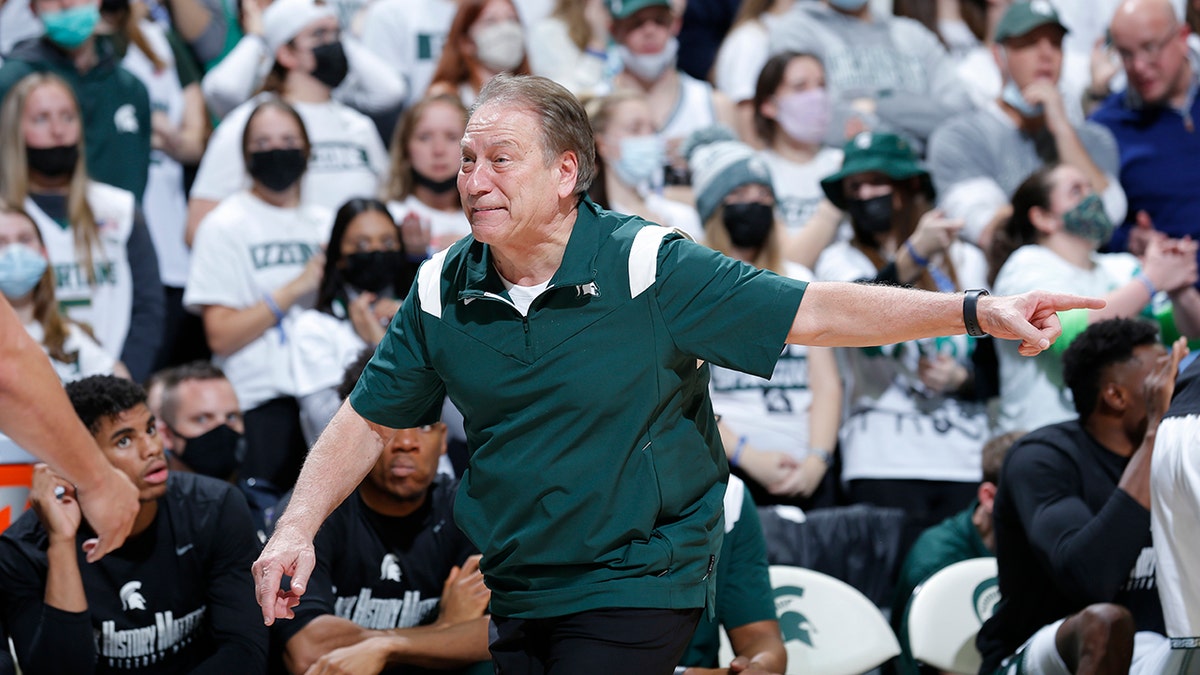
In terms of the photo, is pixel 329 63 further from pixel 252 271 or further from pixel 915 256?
pixel 915 256

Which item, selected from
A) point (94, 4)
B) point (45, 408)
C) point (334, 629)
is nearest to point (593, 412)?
point (45, 408)

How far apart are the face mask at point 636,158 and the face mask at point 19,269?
2451 mm

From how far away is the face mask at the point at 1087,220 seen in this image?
608 cm

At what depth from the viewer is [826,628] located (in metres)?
4.68

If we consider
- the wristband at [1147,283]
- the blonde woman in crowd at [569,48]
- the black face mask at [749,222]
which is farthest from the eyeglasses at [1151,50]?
the blonde woman in crowd at [569,48]

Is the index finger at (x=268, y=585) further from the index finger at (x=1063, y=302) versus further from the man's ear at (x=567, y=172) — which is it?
the index finger at (x=1063, y=302)

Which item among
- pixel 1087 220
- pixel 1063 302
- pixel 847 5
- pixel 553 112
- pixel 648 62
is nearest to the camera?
pixel 1063 302

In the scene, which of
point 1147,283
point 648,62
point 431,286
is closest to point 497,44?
point 648,62

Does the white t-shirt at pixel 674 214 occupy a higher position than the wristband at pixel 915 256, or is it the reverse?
the wristband at pixel 915 256

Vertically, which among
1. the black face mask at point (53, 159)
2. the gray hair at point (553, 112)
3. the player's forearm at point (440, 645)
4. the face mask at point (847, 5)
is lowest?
the player's forearm at point (440, 645)

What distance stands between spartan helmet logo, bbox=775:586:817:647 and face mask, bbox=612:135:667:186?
2448 mm

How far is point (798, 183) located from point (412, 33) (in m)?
2.04

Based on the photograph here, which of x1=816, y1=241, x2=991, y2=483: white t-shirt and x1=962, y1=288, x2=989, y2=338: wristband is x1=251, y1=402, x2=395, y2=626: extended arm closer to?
x1=962, y1=288, x2=989, y2=338: wristband

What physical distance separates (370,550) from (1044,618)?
6.49 ft
